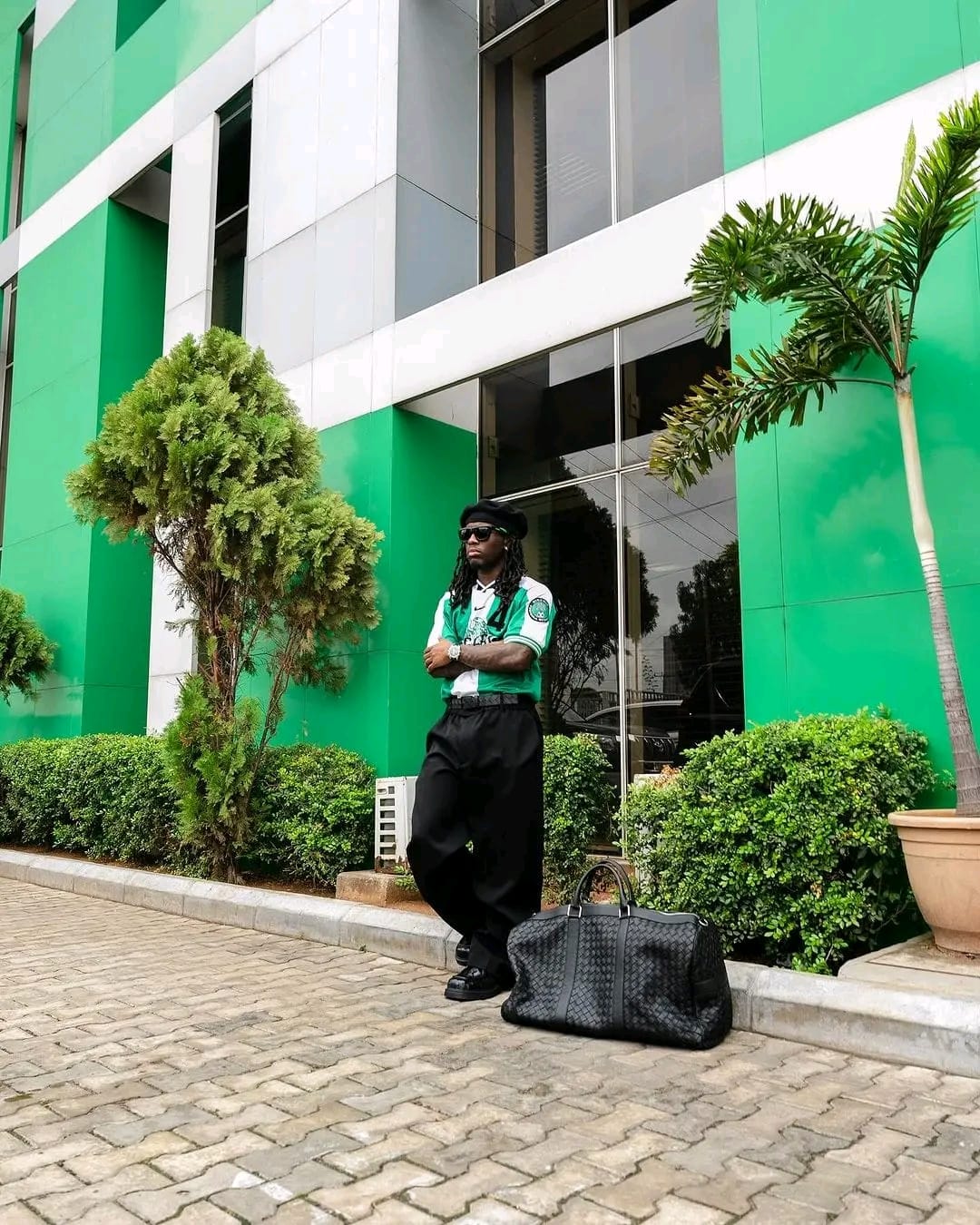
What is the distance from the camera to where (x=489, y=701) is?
4395mm

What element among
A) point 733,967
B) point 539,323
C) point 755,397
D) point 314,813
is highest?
point 539,323

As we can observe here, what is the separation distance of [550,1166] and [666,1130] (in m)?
0.42

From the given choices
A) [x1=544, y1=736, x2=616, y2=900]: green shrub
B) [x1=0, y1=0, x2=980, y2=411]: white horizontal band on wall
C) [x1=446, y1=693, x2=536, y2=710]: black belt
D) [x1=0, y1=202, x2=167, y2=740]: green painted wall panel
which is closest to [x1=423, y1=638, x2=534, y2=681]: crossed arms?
[x1=446, y1=693, x2=536, y2=710]: black belt

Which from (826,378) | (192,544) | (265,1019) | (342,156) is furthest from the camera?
(342,156)

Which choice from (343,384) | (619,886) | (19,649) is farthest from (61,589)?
(619,886)

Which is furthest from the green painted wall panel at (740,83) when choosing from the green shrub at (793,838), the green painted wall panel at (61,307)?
the green painted wall panel at (61,307)

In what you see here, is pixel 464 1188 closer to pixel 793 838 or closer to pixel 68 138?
pixel 793 838

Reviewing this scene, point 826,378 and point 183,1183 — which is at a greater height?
point 826,378

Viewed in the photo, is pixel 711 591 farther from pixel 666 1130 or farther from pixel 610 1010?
pixel 666 1130

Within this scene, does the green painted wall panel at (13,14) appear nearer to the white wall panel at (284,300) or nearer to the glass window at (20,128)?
the glass window at (20,128)

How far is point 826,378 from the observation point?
4879mm

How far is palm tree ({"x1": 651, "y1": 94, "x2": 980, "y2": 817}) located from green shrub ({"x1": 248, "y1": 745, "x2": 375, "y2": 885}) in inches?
127

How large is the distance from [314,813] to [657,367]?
153 inches

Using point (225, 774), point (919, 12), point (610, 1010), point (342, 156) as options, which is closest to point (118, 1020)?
point (610, 1010)
